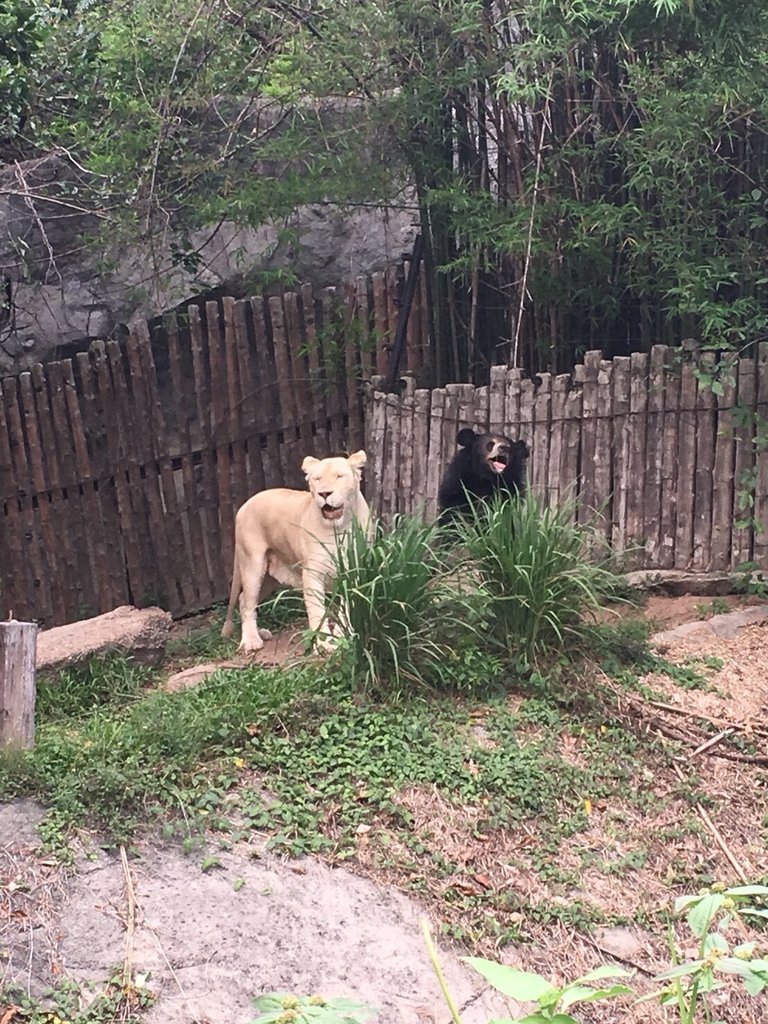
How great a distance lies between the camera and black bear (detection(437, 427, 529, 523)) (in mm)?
6570

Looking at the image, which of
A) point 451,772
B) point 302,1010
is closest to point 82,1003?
point 451,772

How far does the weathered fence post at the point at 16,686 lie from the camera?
454 cm

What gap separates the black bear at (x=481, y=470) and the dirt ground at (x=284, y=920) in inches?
97.7

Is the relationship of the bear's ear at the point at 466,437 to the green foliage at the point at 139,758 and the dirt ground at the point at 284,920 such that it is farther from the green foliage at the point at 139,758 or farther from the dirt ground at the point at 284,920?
the dirt ground at the point at 284,920

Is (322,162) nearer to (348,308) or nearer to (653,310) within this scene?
(348,308)

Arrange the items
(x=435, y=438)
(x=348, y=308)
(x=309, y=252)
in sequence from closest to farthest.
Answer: (x=435, y=438) → (x=348, y=308) → (x=309, y=252)

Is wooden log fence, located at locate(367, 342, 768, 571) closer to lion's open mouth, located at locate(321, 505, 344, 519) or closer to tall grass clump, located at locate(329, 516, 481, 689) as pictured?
lion's open mouth, located at locate(321, 505, 344, 519)

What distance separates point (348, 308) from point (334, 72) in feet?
4.96

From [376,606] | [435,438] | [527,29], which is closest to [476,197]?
[527,29]

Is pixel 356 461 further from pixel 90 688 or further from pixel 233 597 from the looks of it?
pixel 90 688

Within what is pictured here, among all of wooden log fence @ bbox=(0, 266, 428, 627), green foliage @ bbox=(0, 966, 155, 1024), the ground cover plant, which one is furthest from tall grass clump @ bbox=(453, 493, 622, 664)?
wooden log fence @ bbox=(0, 266, 428, 627)

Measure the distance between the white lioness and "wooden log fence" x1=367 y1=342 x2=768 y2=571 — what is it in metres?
0.74

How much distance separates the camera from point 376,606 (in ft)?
16.2

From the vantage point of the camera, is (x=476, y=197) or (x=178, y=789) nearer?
(x=178, y=789)
